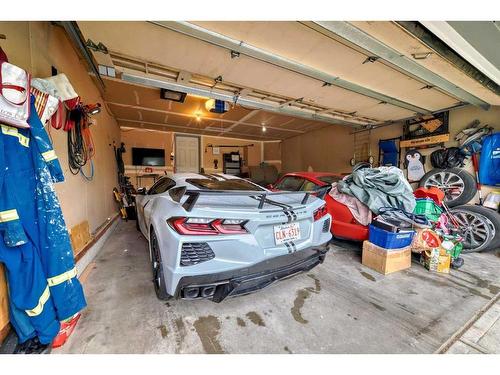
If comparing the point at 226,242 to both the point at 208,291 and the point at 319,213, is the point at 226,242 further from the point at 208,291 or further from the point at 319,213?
the point at 319,213

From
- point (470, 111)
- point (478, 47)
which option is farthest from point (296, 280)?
point (470, 111)

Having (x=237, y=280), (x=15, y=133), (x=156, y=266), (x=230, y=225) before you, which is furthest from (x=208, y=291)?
(x=15, y=133)

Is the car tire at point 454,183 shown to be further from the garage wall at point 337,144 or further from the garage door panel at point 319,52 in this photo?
the garage door panel at point 319,52

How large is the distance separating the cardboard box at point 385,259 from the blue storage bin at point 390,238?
5 cm

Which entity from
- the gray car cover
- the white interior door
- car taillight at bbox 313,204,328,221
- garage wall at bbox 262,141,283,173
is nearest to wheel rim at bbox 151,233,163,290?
car taillight at bbox 313,204,328,221

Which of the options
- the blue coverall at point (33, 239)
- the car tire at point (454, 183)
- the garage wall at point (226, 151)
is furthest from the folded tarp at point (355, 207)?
the garage wall at point (226, 151)

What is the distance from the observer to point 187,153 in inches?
331

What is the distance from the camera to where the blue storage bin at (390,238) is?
2301 millimetres

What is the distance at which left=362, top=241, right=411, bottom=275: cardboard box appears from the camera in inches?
91.4

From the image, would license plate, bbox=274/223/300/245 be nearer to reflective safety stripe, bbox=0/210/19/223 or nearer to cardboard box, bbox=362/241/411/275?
cardboard box, bbox=362/241/411/275

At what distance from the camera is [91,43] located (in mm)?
1962

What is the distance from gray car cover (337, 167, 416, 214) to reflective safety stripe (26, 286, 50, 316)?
326 cm

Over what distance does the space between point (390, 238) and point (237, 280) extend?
1.92m
